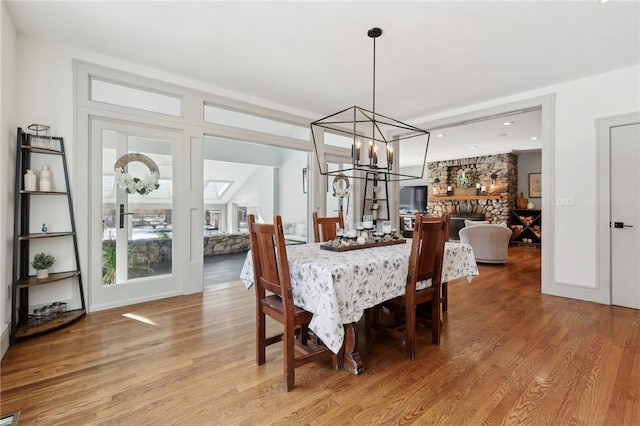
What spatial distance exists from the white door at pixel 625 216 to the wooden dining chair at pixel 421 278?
244 cm

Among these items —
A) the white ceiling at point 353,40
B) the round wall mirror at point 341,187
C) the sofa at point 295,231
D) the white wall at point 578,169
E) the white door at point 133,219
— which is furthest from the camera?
the sofa at point 295,231

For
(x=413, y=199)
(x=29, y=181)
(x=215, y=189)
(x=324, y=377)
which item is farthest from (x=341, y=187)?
(x=413, y=199)

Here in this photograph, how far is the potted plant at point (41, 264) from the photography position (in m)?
2.67

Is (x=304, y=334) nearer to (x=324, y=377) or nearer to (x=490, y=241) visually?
(x=324, y=377)

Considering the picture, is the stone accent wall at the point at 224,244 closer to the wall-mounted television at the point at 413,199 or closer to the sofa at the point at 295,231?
the sofa at the point at 295,231

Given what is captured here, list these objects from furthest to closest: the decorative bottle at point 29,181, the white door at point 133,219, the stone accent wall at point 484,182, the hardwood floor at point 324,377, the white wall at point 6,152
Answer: the stone accent wall at point 484,182 → the white door at point 133,219 → the decorative bottle at point 29,181 → the white wall at point 6,152 → the hardwood floor at point 324,377

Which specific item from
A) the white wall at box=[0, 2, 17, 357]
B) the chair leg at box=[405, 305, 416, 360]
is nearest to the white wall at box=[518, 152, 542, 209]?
the chair leg at box=[405, 305, 416, 360]

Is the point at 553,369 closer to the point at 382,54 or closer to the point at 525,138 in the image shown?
the point at 382,54

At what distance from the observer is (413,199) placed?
416 inches

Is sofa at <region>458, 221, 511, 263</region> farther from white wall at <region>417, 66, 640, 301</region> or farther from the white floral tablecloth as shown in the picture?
the white floral tablecloth

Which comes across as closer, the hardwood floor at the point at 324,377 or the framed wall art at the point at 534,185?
the hardwood floor at the point at 324,377

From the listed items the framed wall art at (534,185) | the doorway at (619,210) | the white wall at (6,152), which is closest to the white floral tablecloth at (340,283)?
the white wall at (6,152)

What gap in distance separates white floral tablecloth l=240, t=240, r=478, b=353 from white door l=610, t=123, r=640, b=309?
8.79 feet

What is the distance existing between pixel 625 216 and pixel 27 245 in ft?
19.7
